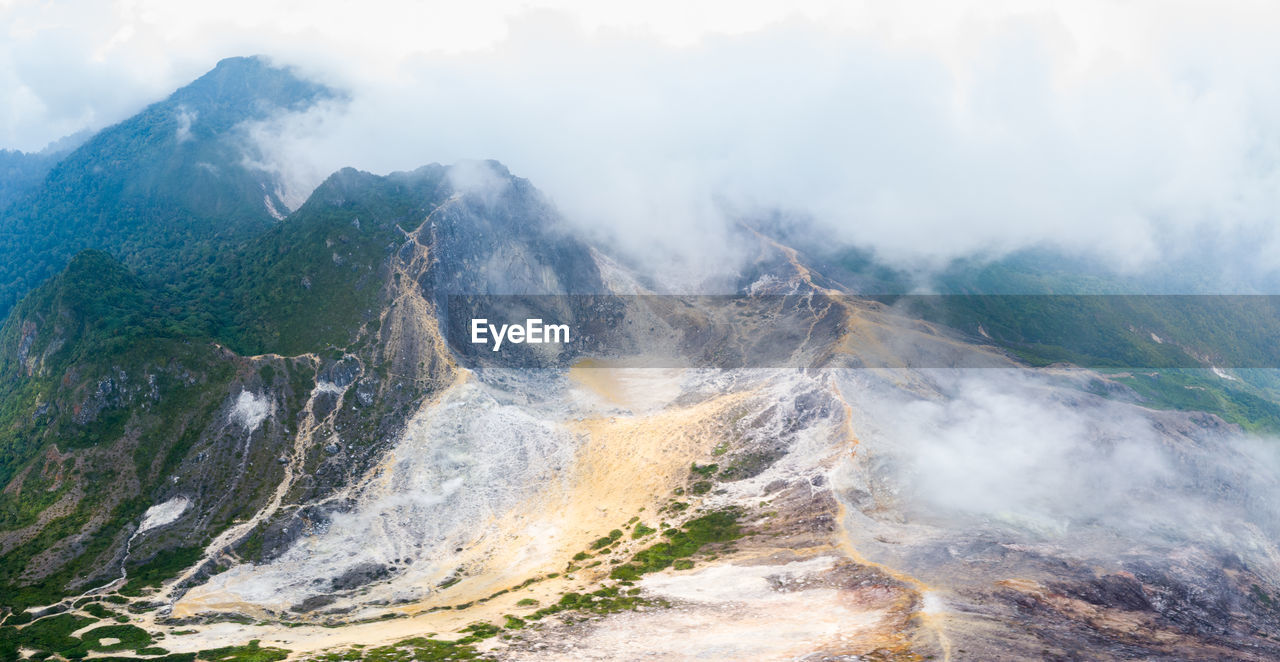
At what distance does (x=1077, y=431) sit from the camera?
509 ft

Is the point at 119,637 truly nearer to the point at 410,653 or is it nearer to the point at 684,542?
the point at 410,653

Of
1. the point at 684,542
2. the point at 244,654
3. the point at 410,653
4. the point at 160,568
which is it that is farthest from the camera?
the point at 684,542

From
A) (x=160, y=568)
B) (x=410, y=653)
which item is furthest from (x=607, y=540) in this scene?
(x=160, y=568)

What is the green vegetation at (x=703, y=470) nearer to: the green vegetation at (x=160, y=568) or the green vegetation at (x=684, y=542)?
the green vegetation at (x=684, y=542)

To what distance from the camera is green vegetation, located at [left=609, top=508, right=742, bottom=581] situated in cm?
12650

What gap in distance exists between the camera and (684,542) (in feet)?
439

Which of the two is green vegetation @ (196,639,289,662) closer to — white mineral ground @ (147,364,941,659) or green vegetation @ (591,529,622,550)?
white mineral ground @ (147,364,941,659)

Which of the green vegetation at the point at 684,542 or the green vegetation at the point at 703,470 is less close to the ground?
the green vegetation at the point at 703,470

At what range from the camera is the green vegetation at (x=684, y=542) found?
415ft

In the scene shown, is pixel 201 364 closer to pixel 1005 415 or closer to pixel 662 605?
pixel 662 605

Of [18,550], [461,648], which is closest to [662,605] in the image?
[461,648]

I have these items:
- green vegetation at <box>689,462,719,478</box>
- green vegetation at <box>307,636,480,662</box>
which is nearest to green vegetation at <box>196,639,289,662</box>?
green vegetation at <box>307,636,480,662</box>

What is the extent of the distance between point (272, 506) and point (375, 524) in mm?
21137

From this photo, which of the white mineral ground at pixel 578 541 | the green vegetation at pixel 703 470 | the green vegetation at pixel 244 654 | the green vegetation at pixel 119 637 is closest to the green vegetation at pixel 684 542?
the white mineral ground at pixel 578 541
